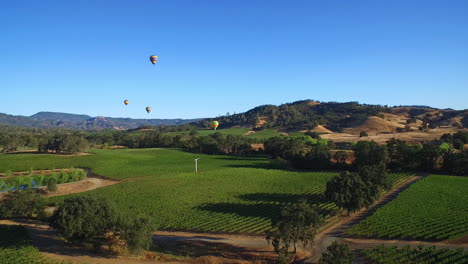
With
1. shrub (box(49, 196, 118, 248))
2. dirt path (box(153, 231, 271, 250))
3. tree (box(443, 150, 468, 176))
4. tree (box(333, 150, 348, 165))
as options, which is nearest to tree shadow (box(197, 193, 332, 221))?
dirt path (box(153, 231, 271, 250))

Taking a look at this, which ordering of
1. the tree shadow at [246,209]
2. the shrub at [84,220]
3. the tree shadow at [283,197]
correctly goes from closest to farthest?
the shrub at [84,220] < the tree shadow at [246,209] < the tree shadow at [283,197]

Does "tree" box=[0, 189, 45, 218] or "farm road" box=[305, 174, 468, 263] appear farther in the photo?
"tree" box=[0, 189, 45, 218]

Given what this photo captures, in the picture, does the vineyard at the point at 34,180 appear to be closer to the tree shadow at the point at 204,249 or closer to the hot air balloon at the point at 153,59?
the hot air balloon at the point at 153,59

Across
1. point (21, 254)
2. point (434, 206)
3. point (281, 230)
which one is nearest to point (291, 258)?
point (281, 230)

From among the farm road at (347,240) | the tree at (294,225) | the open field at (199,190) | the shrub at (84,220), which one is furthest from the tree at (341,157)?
the shrub at (84,220)

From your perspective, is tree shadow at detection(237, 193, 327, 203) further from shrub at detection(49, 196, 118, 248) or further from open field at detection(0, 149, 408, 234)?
shrub at detection(49, 196, 118, 248)

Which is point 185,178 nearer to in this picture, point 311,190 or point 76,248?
point 311,190

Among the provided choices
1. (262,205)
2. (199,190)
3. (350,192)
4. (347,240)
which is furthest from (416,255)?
(199,190)
